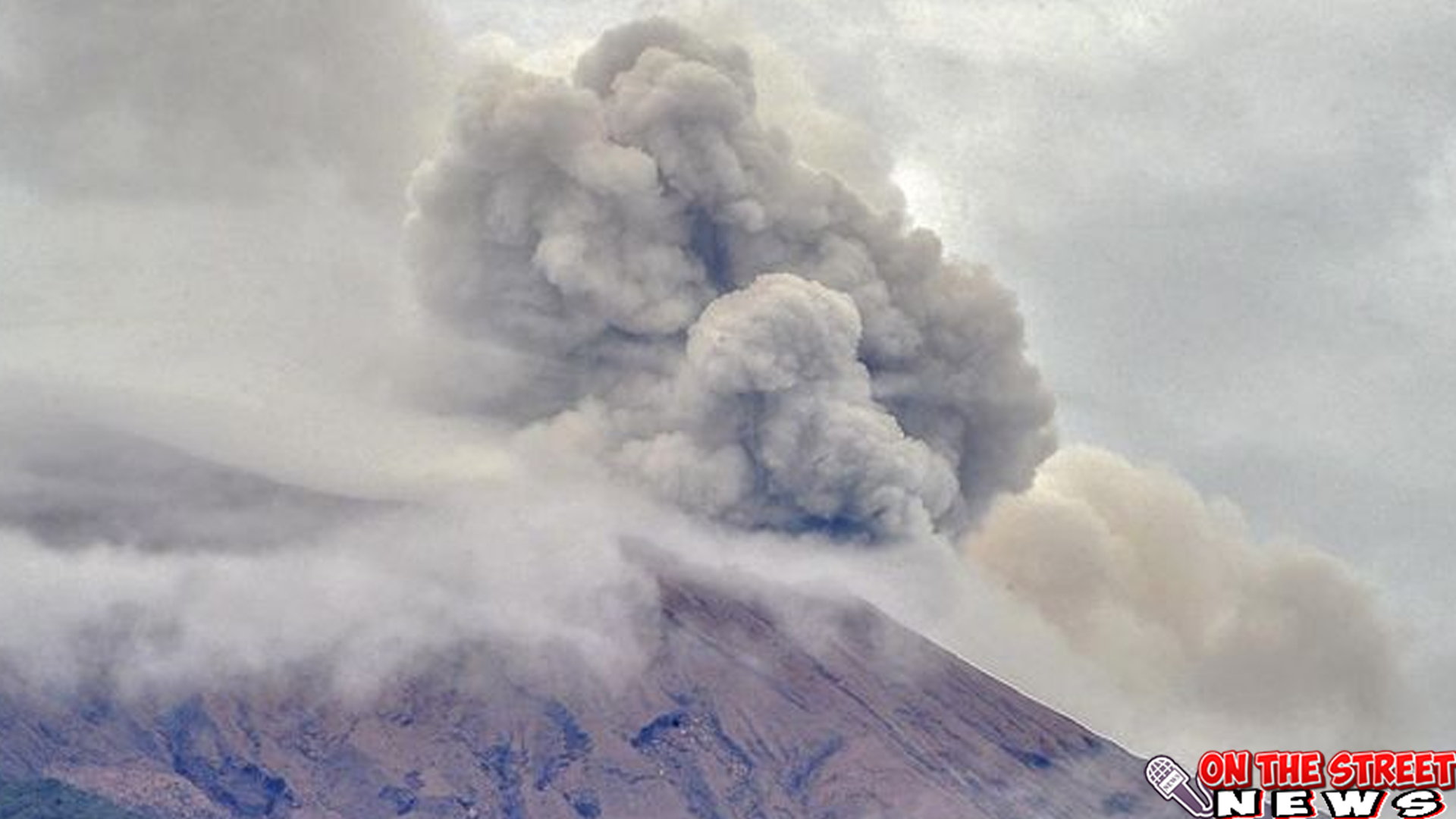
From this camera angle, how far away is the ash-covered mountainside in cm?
11250

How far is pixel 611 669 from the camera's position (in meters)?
124

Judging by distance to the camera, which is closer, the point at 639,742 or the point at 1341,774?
the point at 1341,774

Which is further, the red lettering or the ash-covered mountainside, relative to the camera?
the ash-covered mountainside

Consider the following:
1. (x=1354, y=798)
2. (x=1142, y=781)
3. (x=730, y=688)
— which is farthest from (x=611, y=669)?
(x=1354, y=798)

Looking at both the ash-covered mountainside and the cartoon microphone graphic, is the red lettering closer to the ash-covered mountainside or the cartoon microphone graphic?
the cartoon microphone graphic

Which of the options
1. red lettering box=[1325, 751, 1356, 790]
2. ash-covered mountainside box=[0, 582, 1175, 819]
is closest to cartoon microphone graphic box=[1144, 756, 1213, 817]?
red lettering box=[1325, 751, 1356, 790]

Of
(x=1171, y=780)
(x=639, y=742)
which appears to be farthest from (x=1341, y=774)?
(x=639, y=742)

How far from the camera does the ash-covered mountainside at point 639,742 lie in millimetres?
112500

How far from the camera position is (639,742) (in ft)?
389

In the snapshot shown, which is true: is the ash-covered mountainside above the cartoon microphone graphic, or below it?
above

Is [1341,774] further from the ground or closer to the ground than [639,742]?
closer to the ground

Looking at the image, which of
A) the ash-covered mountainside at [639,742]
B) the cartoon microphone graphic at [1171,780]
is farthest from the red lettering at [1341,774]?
the ash-covered mountainside at [639,742]

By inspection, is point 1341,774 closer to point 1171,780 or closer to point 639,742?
point 1171,780

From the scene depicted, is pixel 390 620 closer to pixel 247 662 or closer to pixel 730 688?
pixel 247 662
